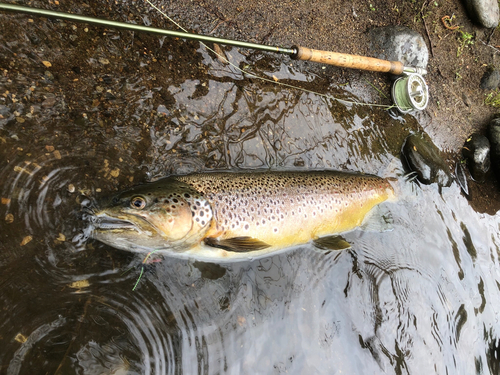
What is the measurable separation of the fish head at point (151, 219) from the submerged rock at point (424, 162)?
2.81 m

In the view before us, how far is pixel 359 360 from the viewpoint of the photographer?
2930 mm

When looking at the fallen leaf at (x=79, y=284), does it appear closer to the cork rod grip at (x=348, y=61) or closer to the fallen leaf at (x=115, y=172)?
the fallen leaf at (x=115, y=172)

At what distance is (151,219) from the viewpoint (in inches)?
86.4

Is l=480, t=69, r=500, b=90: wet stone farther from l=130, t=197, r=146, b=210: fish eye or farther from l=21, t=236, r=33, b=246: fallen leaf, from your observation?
l=21, t=236, r=33, b=246: fallen leaf

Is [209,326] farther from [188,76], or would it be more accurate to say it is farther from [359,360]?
[188,76]

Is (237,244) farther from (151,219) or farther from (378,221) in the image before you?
(378,221)

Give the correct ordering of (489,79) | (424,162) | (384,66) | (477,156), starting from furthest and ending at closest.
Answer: (489,79) → (477,156) → (424,162) → (384,66)

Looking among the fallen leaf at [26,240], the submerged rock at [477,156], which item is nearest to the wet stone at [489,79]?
the submerged rock at [477,156]

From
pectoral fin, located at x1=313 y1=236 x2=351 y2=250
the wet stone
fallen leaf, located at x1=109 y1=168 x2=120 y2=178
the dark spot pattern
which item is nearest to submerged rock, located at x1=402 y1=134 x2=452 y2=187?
the dark spot pattern

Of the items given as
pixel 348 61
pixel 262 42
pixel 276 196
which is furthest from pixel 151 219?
pixel 348 61

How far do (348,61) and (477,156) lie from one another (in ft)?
8.33

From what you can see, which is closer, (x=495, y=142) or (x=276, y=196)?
(x=276, y=196)

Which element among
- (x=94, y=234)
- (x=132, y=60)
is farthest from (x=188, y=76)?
(x=94, y=234)

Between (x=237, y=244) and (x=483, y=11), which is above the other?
(x=483, y=11)
